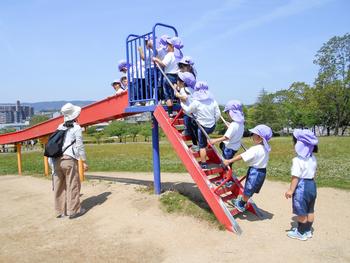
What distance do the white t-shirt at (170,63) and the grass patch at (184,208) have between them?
2.64 m

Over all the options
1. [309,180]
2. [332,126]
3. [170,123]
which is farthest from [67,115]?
[332,126]

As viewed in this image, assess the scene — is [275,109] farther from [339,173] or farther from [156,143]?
[156,143]

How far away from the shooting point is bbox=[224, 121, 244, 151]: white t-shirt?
654 centimetres

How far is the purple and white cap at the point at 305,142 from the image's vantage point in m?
5.33

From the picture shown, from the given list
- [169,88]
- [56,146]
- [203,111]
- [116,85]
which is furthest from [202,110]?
[116,85]

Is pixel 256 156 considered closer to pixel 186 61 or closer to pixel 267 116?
pixel 186 61

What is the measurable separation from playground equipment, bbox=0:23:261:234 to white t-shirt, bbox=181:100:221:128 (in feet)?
1.71

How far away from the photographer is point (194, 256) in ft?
17.1

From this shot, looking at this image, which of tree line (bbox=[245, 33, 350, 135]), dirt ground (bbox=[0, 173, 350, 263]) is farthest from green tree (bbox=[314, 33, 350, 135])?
dirt ground (bbox=[0, 173, 350, 263])

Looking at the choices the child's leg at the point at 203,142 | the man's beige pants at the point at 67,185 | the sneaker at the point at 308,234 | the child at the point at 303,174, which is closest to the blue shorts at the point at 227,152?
the child's leg at the point at 203,142

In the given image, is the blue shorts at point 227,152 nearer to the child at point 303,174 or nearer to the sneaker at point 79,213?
the child at point 303,174

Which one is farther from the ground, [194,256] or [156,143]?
[156,143]

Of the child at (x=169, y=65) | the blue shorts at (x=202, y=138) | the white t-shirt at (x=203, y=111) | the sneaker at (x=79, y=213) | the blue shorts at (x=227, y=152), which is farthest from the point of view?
the child at (x=169, y=65)

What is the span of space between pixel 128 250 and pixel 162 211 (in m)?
1.62
